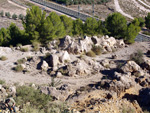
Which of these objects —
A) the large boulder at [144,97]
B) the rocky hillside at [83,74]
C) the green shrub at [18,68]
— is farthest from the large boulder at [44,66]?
the large boulder at [144,97]

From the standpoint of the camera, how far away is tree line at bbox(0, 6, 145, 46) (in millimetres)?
20578

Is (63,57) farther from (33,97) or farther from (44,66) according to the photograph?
(33,97)

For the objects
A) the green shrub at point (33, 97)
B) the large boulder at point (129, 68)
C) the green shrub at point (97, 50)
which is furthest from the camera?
the green shrub at point (97, 50)

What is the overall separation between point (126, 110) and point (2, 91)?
22.3 ft

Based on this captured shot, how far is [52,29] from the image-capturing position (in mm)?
20516

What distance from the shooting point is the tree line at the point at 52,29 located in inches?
810

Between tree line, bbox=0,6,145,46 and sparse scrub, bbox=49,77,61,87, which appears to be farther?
tree line, bbox=0,6,145,46

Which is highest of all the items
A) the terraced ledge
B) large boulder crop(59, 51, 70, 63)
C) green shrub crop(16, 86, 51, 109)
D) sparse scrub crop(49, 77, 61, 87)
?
green shrub crop(16, 86, 51, 109)

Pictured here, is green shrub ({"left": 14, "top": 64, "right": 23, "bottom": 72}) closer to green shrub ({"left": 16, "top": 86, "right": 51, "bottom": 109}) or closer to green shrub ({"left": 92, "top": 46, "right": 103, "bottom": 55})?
green shrub ({"left": 16, "top": 86, "right": 51, "bottom": 109})

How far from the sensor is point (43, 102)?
9.48 metres

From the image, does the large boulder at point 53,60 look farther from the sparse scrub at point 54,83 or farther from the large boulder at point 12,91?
the large boulder at point 12,91

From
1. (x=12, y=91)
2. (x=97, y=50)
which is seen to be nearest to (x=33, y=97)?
(x=12, y=91)

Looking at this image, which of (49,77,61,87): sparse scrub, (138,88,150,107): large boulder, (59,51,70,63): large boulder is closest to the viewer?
(138,88,150,107): large boulder

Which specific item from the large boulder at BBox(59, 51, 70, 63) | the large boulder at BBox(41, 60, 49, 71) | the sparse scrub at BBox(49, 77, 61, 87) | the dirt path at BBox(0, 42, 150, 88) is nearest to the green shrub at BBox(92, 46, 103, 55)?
the large boulder at BBox(59, 51, 70, 63)
